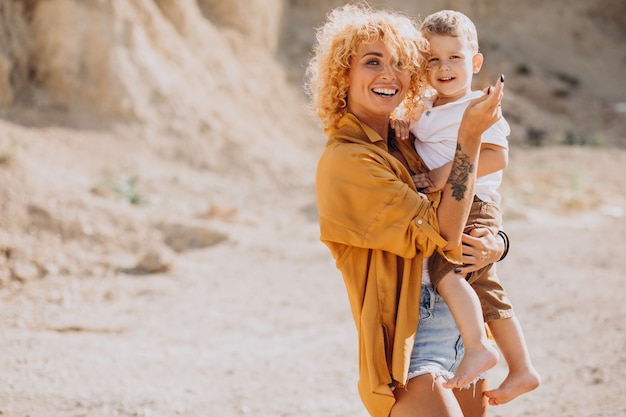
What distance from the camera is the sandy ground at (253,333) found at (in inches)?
179

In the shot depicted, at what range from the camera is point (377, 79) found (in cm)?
246

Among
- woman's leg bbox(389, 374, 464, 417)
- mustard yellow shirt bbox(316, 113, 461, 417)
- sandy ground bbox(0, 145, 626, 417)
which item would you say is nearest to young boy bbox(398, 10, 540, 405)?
mustard yellow shirt bbox(316, 113, 461, 417)

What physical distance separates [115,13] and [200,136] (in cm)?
246

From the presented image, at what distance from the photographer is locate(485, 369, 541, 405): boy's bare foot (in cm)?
252

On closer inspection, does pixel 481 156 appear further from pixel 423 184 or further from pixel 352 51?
pixel 352 51

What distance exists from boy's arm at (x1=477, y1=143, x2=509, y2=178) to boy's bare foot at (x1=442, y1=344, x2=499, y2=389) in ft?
1.88

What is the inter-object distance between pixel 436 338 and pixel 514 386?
333mm

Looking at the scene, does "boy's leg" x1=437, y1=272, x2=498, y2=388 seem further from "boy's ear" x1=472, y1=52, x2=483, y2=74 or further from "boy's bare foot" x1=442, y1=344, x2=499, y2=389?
"boy's ear" x1=472, y1=52, x2=483, y2=74

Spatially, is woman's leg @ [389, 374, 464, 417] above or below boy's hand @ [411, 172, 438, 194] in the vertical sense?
below

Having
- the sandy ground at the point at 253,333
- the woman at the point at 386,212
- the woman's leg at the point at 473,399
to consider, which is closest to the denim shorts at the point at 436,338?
the woman at the point at 386,212

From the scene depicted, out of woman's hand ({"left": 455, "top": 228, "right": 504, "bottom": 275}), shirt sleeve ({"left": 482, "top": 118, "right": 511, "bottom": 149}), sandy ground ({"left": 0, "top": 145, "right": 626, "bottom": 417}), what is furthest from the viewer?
sandy ground ({"left": 0, "top": 145, "right": 626, "bottom": 417})

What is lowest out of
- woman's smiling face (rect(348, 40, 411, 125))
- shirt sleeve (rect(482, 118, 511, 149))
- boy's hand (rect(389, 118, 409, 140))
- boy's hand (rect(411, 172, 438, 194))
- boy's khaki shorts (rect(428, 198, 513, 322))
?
boy's khaki shorts (rect(428, 198, 513, 322))

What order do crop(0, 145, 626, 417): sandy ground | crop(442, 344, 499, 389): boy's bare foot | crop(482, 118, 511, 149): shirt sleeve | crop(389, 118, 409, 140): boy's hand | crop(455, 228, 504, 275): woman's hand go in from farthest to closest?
crop(0, 145, 626, 417): sandy ground < crop(389, 118, 409, 140): boy's hand < crop(482, 118, 511, 149): shirt sleeve < crop(455, 228, 504, 275): woman's hand < crop(442, 344, 499, 389): boy's bare foot

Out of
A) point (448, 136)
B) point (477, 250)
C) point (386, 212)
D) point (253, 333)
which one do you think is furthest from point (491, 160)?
point (253, 333)
